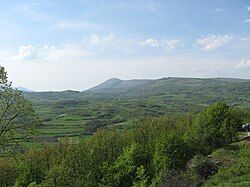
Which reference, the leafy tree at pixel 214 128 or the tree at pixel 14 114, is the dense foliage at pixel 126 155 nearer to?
the leafy tree at pixel 214 128

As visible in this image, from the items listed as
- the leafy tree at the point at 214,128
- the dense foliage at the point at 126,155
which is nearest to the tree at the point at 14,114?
the dense foliage at the point at 126,155

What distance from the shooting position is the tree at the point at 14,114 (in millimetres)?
28906

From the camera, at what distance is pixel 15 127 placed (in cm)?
2916

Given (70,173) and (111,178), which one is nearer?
(111,178)

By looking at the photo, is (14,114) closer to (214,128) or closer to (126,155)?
(126,155)

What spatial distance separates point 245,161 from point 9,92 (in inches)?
920

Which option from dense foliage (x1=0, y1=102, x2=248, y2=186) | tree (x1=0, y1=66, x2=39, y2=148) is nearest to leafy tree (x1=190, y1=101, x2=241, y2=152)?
dense foliage (x1=0, y1=102, x2=248, y2=186)

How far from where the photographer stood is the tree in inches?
1138

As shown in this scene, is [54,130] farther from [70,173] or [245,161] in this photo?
[245,161]

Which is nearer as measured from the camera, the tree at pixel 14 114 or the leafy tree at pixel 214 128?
the tree at pixel 14 114

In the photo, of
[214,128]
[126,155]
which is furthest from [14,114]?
[214,128]

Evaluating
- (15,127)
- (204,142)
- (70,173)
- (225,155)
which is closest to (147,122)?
(204,142)

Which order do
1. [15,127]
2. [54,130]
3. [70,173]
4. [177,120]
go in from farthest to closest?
1. [54,130]
2. [177,120]
3. [70,173]
4. [15,127]

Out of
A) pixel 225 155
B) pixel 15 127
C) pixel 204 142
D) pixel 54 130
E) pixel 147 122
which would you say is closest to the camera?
pixel 15 127
